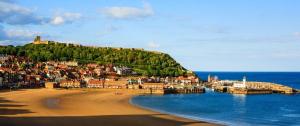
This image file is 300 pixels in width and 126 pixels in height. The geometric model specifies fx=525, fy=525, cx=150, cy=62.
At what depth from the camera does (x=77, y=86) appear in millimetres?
145750

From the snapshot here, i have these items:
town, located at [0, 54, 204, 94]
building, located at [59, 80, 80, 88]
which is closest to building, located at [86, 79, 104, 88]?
town, located at [0, 54, 204, 94]

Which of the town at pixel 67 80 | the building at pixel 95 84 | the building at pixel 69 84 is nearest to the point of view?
the town at pixel 67 80

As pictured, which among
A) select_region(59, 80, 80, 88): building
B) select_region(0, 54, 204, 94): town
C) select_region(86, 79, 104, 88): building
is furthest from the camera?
select_region(86, 79, 104, 88): building

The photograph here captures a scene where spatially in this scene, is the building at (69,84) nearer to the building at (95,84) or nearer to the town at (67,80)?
the town at (67,80)

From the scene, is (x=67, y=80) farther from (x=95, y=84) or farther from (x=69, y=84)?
(x=95, y=84)

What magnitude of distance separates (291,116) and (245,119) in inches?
408

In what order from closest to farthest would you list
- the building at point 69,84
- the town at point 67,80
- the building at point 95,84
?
the town at point 67,80 < the building at point 69,84 < the building at point 95,84

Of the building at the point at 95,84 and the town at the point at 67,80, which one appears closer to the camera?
the town at the point at 67,80

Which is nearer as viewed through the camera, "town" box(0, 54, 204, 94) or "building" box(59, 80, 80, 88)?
"town" box(0, 54, 204, 94)

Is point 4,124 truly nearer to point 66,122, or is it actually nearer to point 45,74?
point 66,122

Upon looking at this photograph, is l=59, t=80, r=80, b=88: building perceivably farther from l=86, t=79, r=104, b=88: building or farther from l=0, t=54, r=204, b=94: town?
l=86, t=79, r=104, b=88: building

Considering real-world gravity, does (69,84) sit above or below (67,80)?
below

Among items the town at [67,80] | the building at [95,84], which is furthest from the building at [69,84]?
the building at [95,84]

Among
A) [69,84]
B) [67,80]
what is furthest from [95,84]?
[67,80]
